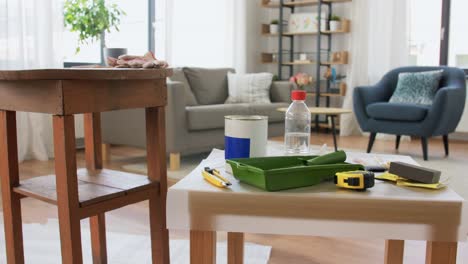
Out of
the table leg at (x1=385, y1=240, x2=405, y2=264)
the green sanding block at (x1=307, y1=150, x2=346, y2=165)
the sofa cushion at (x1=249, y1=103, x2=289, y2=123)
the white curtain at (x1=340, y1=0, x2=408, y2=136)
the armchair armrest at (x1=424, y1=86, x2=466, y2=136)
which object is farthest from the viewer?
the white curtain at (x1=340, y1=0, x2=408, y2=136)

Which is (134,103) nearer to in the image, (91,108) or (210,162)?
(91,108)

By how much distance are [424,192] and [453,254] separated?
117mm

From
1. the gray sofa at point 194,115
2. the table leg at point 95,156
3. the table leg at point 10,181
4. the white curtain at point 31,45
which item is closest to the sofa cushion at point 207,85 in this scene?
the gray sofa at point 194,115

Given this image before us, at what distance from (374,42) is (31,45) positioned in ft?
11.1

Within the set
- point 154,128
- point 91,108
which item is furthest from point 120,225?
point 91,108

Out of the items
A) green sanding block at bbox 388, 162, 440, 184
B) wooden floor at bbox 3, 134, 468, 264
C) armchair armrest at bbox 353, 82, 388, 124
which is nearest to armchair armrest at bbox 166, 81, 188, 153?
wooden floor at bbox 3, 134, 468, 264

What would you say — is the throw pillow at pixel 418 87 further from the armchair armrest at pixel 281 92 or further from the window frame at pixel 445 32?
the window frame at pixel 445 32

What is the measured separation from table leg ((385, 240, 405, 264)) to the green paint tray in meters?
0.52

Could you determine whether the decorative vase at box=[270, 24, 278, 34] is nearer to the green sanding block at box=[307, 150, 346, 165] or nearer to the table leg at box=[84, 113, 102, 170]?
the table leg at box=[84, 113, 102, 170]

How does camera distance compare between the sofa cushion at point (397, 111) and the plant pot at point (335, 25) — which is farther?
the plant pot at point (335, 25)

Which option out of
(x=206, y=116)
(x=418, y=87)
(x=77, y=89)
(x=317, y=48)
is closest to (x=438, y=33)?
(x=317, y=48)

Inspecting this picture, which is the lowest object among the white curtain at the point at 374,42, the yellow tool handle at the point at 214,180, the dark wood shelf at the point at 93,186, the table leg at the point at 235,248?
the table leg at the point at 235,248

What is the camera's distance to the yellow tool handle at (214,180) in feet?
2.99

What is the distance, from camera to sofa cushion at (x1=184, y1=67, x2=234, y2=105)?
13.9ft
